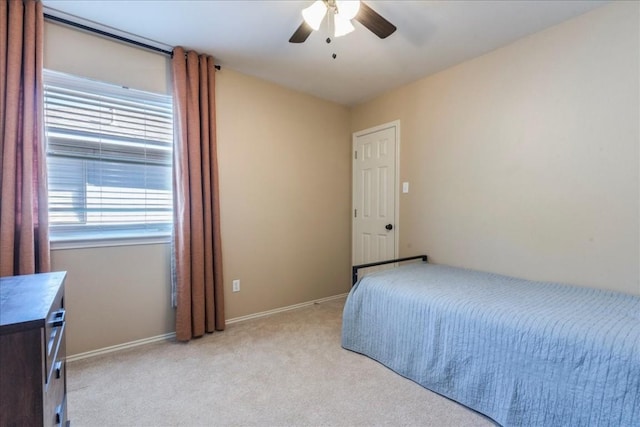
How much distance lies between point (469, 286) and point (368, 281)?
713 millimetres

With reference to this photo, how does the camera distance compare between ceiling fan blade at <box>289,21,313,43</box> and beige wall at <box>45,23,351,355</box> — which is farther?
beige wall at <box>45,23,351,355</box>

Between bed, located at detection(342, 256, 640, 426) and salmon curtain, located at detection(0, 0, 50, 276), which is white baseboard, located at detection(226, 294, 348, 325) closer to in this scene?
bed, located at detection(342, 256, 640, 426)

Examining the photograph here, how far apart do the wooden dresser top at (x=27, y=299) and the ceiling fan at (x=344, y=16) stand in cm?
178

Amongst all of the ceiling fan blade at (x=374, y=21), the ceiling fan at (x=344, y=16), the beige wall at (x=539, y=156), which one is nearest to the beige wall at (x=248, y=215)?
the beige wall at (x=539, y=156)

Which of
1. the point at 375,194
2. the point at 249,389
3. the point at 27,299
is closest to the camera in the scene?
the point at 27,299

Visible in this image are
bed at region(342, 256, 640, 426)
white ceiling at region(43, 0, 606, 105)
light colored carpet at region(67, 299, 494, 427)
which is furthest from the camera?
white ceiling at region(43, 0, 606, 105)

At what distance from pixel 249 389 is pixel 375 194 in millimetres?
2395

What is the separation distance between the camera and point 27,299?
978 millimetres

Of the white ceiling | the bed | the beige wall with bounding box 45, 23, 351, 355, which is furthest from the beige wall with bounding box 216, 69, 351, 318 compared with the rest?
the bed

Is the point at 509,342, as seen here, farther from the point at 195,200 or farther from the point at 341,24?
the point at 195,200

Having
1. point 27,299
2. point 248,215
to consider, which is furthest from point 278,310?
point 27,299

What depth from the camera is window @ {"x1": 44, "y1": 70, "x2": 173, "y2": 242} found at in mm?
2158

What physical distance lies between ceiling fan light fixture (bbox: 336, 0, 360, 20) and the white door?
1.75 metres

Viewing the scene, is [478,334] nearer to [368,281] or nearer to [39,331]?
[368,281]
